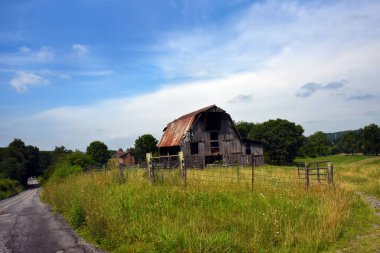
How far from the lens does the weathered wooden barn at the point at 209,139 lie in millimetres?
37406

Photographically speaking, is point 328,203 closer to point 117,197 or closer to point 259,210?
point 259,210

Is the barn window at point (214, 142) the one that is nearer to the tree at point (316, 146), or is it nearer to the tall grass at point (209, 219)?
the tall grass at point (209, 219)

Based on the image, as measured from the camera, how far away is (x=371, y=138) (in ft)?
282

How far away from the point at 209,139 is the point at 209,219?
1182 inches

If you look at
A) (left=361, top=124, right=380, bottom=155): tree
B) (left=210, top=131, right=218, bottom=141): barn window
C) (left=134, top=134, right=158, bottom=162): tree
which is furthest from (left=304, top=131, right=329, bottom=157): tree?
(left=210, top=131, right=218, bottom=141): barn window

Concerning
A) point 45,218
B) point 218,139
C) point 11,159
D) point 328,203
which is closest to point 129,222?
point 328,203

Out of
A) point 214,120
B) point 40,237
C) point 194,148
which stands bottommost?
point 40,237

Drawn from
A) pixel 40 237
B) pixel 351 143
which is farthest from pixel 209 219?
pixel 351 143

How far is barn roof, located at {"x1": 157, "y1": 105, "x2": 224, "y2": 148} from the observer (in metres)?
37.3

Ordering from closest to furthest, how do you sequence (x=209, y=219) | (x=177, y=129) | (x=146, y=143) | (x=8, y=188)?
(x=209, y=219) → (x=177, y=129) → (x=8, y=188) → (x=146, y=143)

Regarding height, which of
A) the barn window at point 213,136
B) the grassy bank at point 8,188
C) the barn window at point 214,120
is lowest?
the grassy bank at point 8,188

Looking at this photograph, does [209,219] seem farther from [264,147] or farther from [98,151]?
[98,151]

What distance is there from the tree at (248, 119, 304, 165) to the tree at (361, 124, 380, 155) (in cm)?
2725

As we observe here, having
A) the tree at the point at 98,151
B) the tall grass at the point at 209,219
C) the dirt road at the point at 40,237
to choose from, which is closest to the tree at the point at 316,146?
the tree at the point at 98,151
